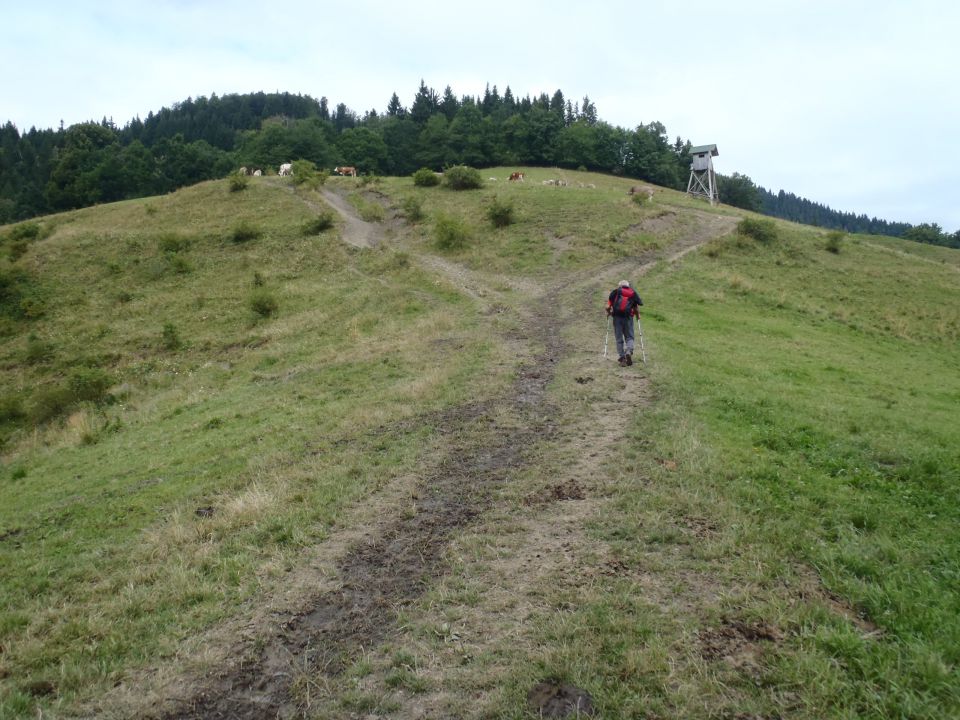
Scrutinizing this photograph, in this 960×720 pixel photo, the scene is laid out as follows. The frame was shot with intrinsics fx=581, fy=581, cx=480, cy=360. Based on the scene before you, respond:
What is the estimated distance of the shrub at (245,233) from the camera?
4497cm

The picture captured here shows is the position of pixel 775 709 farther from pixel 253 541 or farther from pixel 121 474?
pixel 121 474

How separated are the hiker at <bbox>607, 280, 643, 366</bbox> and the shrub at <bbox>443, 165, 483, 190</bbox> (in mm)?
39429

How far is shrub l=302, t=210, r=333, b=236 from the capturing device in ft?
146

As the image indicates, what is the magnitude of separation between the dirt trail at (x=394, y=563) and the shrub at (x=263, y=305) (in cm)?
2006

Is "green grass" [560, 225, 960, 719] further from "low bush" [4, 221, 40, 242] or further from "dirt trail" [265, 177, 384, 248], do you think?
"low bush" [4, 221, 40, 242]

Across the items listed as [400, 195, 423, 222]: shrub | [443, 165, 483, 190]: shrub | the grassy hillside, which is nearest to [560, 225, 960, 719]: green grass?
the grassy hillside

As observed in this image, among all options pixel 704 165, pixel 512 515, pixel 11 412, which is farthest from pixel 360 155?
pixel 512 515

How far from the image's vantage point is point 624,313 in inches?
639

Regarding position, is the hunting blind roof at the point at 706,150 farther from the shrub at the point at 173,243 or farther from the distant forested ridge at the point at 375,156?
the shrub at the point at 173,243

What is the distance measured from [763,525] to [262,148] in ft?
337

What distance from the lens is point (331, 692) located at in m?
5.34

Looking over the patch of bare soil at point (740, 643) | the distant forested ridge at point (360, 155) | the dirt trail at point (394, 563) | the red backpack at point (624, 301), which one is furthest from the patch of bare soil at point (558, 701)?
the distant forested ridge at point (360, 155)

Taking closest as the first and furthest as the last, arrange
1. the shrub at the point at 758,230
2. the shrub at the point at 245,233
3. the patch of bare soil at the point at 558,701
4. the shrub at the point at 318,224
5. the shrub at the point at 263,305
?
the patch of bare soil at the point at 558,701 → the shrub at the point at 263,305 → the shrub at the point at 758,230 → the shrub at the point at 318,224 → the shrub at the point at 245,233

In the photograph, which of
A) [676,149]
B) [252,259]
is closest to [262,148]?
[252,259]
